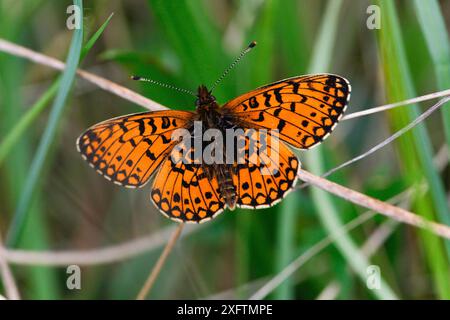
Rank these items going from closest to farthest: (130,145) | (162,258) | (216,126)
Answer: (162,258), (130,145), (216,126)

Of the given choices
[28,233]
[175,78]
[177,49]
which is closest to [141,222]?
[28,233]

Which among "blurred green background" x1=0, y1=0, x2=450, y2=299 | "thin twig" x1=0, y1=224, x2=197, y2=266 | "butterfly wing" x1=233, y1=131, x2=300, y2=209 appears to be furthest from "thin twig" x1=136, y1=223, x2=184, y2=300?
"thin twig" x1=0, y1=224, x2=197, y2=266

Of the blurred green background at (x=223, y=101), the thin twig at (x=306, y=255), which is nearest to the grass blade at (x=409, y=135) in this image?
the blurred green background at (x=223, y=101)

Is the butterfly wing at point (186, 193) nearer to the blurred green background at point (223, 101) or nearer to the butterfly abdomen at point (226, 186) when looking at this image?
the butterfly abdomen at point (226, 186)

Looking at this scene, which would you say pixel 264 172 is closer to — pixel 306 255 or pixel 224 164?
pixel 224 164

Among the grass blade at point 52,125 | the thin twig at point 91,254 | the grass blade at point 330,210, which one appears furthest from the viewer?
the thin twig at point 91,254

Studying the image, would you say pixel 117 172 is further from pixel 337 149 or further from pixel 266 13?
pixel 337 149

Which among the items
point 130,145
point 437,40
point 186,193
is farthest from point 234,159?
point 437,40

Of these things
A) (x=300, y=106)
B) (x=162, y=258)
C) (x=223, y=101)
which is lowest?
(x=162, y=258)
